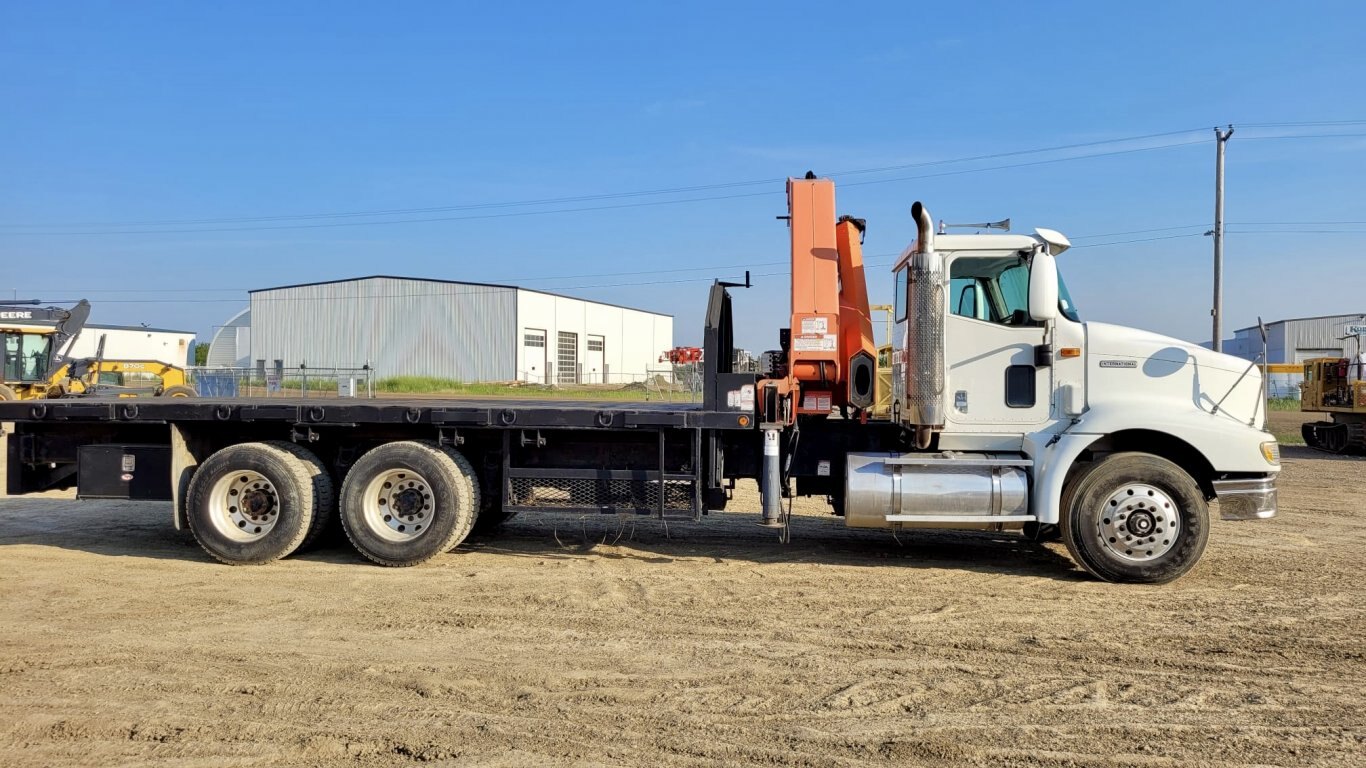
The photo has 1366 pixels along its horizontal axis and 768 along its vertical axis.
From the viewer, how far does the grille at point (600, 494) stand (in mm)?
8344

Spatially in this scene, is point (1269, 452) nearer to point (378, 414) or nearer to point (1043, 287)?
point (1043, 287)

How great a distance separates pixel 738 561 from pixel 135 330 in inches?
3087

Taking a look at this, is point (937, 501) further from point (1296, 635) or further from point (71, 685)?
point (71, 685)

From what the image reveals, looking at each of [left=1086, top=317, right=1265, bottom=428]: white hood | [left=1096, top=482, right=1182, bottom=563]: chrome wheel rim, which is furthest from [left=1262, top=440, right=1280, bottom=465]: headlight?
[left=1096, top=482, right=1182, bottom=563]: chrome wheel rim

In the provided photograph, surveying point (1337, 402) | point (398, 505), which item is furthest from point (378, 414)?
point (1337, 402)

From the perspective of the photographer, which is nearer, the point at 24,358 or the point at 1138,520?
the point at 1138,520

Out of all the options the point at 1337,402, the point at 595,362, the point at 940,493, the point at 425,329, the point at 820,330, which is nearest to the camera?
the point at 940,493

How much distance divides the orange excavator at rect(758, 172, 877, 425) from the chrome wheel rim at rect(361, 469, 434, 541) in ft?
10.4

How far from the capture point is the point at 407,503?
8.39 m

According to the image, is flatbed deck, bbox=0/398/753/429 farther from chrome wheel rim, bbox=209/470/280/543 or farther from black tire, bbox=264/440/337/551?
chrome wheel rim, bbox=209/470/280/543

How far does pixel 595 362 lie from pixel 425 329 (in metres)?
11.2

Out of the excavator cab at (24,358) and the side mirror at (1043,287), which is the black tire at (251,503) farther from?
the excavator cab at (24,358)

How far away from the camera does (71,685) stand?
16.6ft

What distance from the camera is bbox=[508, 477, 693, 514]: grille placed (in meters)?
8.34
